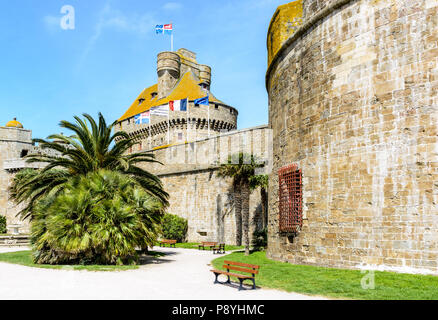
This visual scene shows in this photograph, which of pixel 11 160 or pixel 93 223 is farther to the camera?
pixel 11 160

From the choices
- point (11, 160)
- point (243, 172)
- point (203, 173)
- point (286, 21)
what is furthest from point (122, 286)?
point (11, 160)

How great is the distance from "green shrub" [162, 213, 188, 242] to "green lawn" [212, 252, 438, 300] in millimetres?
18192

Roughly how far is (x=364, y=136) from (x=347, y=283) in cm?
385

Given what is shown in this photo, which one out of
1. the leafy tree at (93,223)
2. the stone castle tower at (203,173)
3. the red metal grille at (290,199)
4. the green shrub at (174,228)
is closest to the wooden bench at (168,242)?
the green shrub at (174,228)

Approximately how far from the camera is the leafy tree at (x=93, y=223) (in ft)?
44.3

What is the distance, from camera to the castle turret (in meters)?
51.4

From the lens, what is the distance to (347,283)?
8836 millimetres

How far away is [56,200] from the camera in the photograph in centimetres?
1440

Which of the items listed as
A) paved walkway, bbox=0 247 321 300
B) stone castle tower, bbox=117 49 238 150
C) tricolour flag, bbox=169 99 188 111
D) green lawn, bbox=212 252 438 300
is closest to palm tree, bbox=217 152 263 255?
→ paved walkway, bbox=0 247 321 300

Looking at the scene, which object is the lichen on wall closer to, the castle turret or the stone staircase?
the stone staircase

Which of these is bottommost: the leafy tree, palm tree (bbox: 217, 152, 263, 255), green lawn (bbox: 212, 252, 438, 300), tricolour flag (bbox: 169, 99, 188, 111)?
green lawn (bbox: 212, 252, 438, 300)

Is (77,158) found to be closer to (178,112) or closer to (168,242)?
(168,242)

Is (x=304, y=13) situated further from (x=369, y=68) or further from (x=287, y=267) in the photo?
(x=287, y=267)
